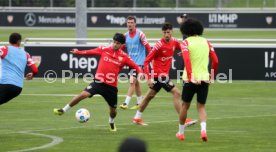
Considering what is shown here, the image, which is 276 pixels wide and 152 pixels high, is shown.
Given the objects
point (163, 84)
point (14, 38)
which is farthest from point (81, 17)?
point (14, 38)

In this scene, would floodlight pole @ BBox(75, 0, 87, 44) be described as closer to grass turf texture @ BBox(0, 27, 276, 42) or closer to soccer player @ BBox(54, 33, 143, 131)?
soccer player @ BBox(54, 33, 143, 131)

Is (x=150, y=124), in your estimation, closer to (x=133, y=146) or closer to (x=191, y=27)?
(x=191, y=27)

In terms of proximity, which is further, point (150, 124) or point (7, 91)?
point (150, 124)

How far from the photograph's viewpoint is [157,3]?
5525 centimetres

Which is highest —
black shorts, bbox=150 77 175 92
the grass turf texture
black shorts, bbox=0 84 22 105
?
black shorts, bbox=0 84 22 105

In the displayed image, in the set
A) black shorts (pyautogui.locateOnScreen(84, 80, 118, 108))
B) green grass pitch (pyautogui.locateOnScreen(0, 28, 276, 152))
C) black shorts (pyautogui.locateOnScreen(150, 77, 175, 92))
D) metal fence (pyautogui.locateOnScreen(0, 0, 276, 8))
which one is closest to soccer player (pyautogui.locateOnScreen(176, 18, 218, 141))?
green grass pitch (pyautogui.locateOnScreen(0, 28, 276, 152))

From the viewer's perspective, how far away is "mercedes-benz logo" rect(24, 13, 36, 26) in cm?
5416

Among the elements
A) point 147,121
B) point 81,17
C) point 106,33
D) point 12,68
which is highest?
point 81,17

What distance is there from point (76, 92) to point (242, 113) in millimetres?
6622

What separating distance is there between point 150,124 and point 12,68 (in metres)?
3.62

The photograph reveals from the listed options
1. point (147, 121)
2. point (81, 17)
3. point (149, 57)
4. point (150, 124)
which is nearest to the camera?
point (149, 57)

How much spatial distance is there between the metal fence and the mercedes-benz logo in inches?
49.9

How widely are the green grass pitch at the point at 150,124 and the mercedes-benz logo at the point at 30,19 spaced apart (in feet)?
97.0

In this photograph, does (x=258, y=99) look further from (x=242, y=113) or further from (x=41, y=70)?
(x=41, y=70)
